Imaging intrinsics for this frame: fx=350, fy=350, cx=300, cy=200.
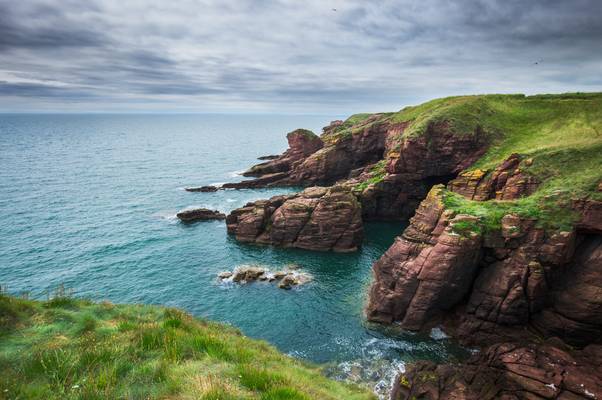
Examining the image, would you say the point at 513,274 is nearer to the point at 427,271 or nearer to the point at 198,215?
the point at 427,271

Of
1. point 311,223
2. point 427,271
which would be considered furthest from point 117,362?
point 311,223

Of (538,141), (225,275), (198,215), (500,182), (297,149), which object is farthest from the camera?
(297,149)

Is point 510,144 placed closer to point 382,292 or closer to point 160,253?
point 382,292

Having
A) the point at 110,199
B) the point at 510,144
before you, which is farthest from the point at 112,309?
the point at 110,199

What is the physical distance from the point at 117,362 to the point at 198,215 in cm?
7005

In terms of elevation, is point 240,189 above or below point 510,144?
below

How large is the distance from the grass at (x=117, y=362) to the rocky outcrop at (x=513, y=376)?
686 inches

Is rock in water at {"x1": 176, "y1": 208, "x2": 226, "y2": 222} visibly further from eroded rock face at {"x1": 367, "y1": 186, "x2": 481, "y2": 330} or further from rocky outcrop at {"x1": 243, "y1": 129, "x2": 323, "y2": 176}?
eroded rock face at {"x1": 367, "y1": 186, "x2": 481, "y2": 330}

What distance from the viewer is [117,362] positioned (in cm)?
1186

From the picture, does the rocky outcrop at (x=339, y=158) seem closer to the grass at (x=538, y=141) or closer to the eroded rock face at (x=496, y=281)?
the grass at (x=538, y=141)

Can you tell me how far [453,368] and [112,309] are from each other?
27324 mm

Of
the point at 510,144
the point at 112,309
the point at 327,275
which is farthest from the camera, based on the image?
the point at 510,144

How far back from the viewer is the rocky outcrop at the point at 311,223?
6281cm

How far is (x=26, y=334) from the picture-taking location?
1433 centimetres
